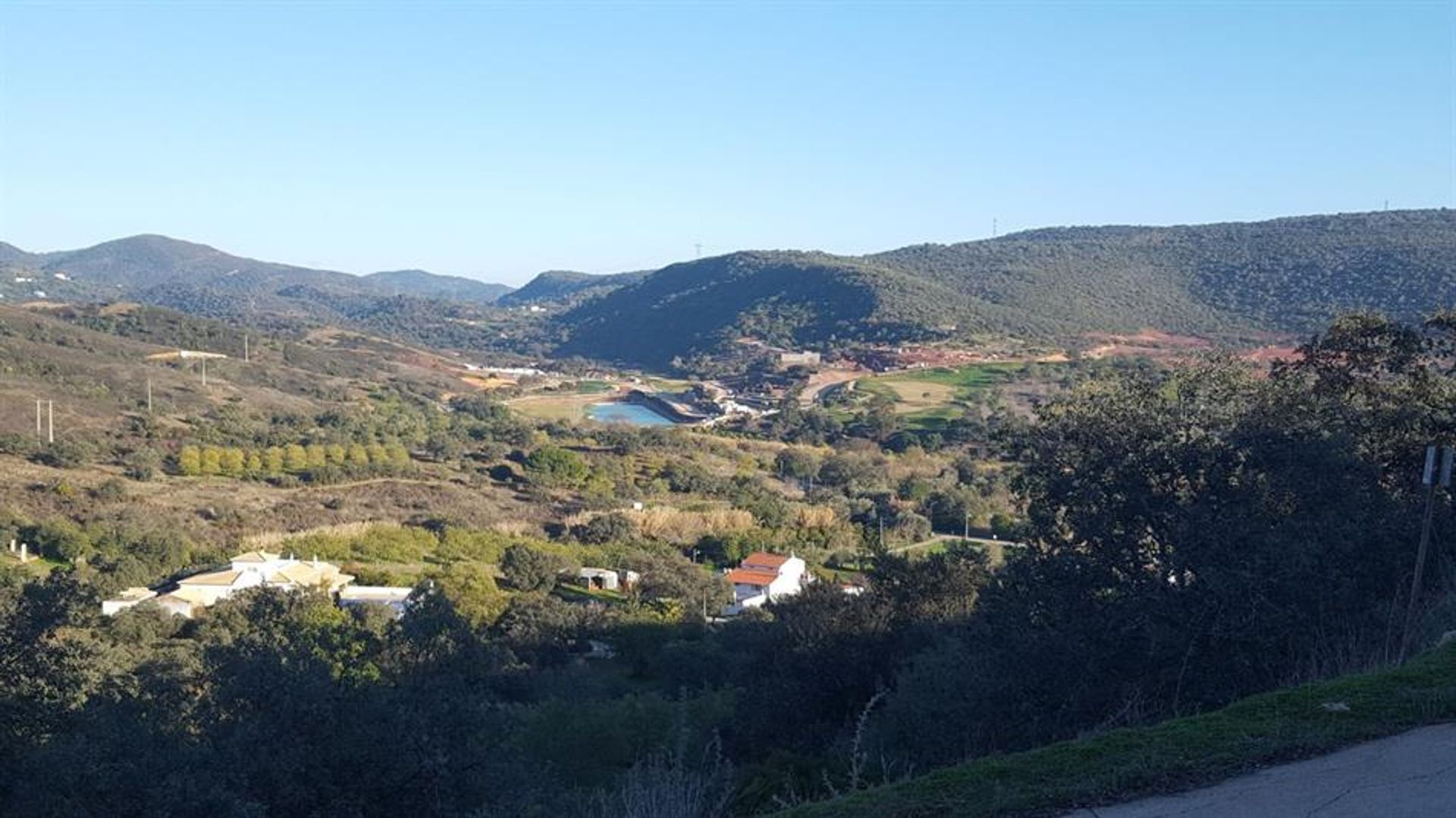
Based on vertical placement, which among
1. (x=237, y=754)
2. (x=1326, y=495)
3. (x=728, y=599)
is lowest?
(x=728, y=599)

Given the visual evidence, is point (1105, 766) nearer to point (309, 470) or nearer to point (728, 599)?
point (728, 599)

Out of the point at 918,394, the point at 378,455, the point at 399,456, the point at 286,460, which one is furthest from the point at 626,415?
the point at 286,460

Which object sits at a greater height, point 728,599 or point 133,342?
point 133,342

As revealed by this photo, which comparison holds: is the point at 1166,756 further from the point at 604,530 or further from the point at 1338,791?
the point at 604,530

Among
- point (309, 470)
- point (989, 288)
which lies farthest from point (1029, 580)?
point (989, 288)

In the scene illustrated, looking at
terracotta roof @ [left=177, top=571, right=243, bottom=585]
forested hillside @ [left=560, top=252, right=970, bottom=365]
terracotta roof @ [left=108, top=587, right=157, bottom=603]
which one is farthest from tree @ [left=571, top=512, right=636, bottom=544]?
forested hillside @ [left=560, top=252, right=970, bottom=365]

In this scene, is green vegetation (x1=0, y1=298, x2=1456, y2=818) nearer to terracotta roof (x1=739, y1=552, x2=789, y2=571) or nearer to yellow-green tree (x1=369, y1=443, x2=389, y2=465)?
terracotta roof (x1=739, y1=552, x2=789, y2=571)
